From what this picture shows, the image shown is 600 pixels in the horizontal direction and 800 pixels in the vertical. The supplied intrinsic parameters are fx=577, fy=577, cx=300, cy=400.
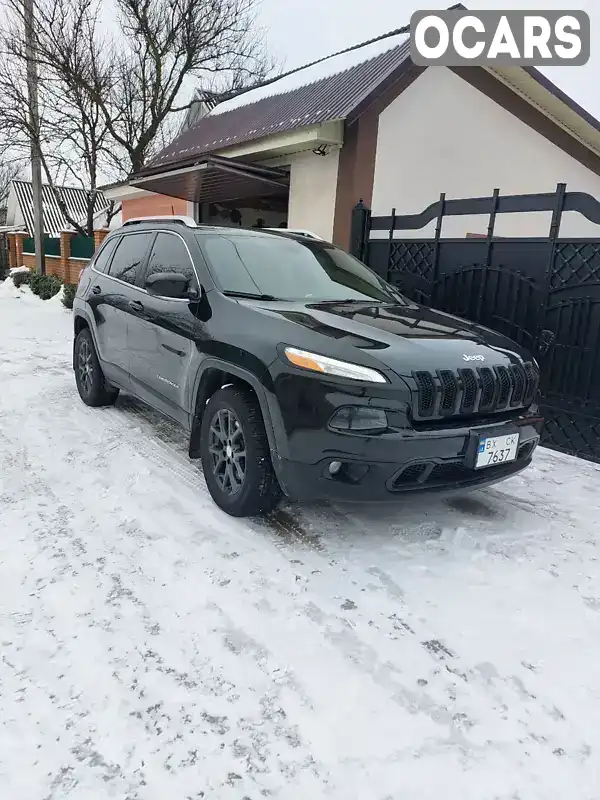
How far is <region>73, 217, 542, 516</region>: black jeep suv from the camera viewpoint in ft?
9.51

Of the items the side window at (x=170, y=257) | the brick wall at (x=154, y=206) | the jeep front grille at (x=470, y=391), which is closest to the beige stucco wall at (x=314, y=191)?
the brick wall at (x=154, y=206)

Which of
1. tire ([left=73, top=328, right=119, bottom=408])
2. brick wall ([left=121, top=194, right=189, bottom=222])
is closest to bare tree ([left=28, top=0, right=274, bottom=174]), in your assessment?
brick wall ([left=121, top=194, right=189, bottom=222])

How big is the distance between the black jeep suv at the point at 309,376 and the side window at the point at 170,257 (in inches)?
0.7

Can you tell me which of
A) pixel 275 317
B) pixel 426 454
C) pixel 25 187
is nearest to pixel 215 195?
pixel 275 317

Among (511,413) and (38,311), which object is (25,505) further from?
(38,311)

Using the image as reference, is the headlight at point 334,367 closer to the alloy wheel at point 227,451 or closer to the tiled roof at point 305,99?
the alloy wheel at point 227,451

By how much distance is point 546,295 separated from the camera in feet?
17.5

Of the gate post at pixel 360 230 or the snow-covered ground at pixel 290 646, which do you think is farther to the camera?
the gate post at pixel 360 230

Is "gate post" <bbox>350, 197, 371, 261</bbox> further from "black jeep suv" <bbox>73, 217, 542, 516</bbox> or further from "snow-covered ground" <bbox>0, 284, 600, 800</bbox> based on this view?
"snow-covered ground" <bbox>0, 284, 600, 800</bbox>

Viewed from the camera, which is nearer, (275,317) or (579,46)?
(275,317)

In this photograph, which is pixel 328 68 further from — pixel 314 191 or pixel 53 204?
pixel 53 204

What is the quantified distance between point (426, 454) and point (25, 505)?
2.44 metres

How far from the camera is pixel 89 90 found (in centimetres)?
1723

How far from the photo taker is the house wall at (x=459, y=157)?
29.0 feet
